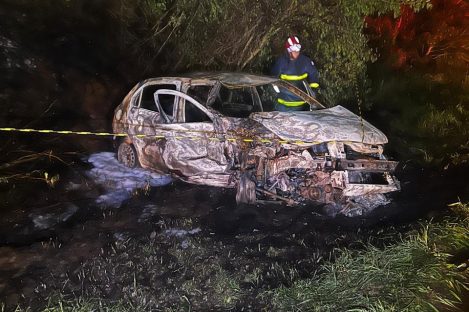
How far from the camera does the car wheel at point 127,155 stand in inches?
277

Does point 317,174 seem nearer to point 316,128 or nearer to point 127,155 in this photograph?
point 316,128

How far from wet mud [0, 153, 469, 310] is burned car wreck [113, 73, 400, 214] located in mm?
405

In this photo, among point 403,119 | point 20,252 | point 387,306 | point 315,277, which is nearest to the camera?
point 387,306

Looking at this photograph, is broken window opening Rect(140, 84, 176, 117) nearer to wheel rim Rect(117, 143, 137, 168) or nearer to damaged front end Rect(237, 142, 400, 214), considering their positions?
wheel rim Rect(117, 143, 137, 168)

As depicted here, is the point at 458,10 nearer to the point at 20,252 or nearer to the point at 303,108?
the point at 303,108

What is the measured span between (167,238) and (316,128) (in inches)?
96.7

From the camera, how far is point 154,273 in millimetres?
4375

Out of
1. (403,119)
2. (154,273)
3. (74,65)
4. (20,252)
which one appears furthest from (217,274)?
(74,65)

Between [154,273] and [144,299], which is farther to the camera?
[154,273]

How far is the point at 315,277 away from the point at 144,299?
174 centimetres

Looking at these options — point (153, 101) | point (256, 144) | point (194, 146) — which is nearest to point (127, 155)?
point (153, 101)

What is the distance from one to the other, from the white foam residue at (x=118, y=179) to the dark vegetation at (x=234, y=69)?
499 mm

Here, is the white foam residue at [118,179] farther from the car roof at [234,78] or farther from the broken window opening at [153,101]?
the car roof at [234,78]

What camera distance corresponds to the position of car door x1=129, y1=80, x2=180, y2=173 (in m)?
6.47
